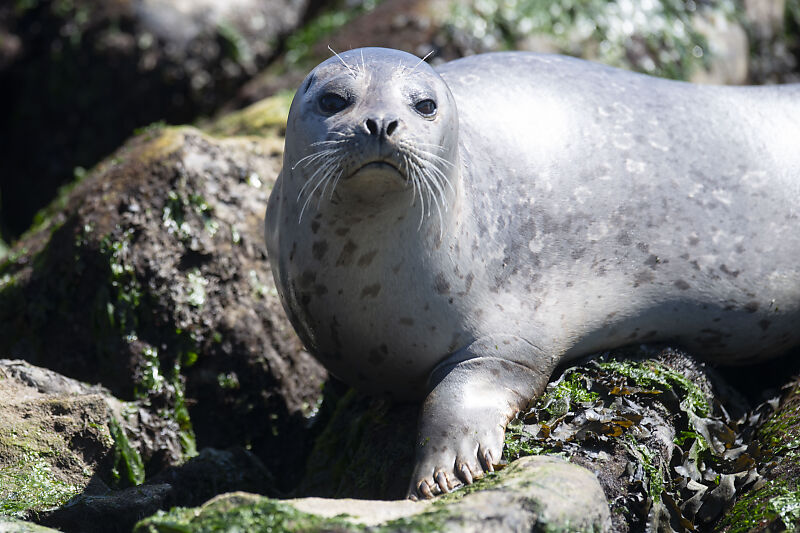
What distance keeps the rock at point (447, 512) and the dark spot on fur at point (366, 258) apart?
1004mm

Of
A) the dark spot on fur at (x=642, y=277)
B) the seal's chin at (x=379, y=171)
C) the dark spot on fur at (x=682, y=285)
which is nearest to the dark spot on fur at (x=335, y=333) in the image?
the seal's chin at (x=379, y=171)

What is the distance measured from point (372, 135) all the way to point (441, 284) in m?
0.76

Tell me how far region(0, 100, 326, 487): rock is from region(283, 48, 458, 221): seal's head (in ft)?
4.40

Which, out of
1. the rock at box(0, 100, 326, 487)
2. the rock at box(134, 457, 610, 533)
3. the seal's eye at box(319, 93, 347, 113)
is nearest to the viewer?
the rock at box(134, 457, 610, 533)

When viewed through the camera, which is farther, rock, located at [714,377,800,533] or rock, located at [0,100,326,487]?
rock, located at [0,100,326,487]

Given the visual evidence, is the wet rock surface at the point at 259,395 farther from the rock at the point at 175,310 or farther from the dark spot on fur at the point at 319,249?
the dark spot on fur at the point at 319,249

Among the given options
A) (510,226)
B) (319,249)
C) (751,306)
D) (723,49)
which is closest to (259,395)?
(319,249)

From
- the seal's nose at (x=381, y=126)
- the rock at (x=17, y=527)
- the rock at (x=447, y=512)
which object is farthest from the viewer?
the seal's nose at (x=381, y=126)

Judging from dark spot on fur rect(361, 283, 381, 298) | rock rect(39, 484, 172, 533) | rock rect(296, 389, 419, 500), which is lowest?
rock rect(296, 389, 419, 500)

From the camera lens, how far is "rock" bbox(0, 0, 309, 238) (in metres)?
8.04

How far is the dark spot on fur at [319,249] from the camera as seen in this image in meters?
3.77

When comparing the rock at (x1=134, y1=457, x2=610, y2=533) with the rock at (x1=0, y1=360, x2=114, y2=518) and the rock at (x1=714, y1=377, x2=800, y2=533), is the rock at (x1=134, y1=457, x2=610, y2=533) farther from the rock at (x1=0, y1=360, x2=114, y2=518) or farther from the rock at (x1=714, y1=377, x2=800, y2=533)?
the rock at (x1=0, y1=360, x2=114, y2=518)

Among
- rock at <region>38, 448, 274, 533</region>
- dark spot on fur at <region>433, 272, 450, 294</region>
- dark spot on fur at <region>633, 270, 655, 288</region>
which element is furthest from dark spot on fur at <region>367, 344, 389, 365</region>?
dark spot on fur at <region>633, 270, 655, 288</region>

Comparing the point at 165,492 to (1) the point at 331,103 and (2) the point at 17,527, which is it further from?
(1) the point at 331,103
